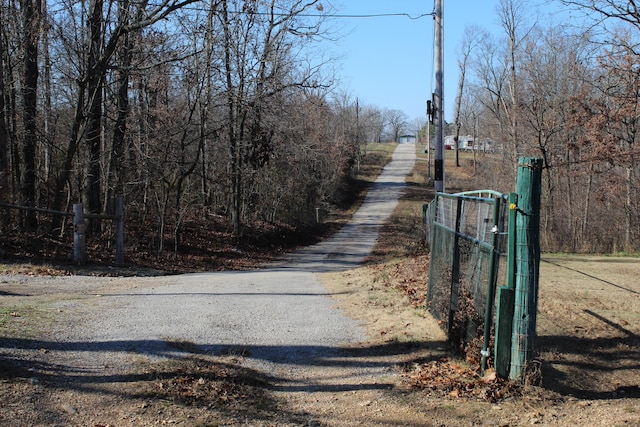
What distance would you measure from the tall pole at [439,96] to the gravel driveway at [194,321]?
591 cm

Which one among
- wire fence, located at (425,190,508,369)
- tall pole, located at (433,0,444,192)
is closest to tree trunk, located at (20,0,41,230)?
tall pole, located at (433,0,444,192)

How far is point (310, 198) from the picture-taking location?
119 ft

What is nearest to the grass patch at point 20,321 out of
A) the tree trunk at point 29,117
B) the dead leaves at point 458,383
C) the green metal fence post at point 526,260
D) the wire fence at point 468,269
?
the dead leaves at point 458,383

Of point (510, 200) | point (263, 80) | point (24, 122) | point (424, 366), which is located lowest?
point (424, 366)

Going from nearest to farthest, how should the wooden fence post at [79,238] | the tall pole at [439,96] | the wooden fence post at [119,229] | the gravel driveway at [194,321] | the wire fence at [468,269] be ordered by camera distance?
the wire fence at [468,269], the gravel driveway at [194,321], the wooden fence post at [79,238], the wooden fence post at [119,229], the tall pole at [439,96]

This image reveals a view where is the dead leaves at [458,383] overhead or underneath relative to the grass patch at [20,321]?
underneath

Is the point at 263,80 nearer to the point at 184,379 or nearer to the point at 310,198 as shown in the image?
the point at 310,198

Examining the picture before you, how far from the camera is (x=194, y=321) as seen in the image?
784 centimetres

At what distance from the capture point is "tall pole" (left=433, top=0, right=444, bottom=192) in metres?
17.1

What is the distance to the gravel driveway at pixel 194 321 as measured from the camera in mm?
6258

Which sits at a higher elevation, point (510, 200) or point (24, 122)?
point (24, 122)

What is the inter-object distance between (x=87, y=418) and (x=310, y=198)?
3208cm

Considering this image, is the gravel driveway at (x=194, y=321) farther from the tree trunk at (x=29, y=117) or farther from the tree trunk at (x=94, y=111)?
the tree trunk at (x=29, y=117)

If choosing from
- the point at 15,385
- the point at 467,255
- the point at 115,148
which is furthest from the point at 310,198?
the point at 15,385
